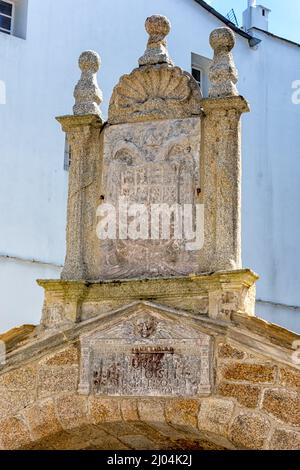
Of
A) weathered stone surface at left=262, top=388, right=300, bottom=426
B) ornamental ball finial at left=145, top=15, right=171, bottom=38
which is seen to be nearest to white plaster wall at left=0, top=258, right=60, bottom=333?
ornamental ball finial at left=145, top=15, right=171, bottom=38

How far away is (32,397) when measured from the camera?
7105 millimetres

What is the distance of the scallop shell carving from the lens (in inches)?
293

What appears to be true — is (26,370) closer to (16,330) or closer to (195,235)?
(16,330)

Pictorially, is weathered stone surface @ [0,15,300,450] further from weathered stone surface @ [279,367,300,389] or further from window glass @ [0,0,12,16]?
window glass @ [0,0,12,16]

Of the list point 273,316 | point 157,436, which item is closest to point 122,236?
point 157,436

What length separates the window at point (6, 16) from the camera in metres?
12.5

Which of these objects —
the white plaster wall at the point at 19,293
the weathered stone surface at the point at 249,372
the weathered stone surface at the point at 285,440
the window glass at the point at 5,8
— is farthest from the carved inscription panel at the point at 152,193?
the window glass at the point at 5,8

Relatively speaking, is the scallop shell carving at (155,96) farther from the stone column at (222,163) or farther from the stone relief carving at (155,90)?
the stone column at (222,163)

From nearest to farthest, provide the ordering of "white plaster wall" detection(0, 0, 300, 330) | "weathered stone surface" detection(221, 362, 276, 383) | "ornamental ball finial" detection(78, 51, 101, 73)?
1. "weathered stone surface" detection(221, 362, 276, 383)
2. "ornamental ball finial" detection(78, 51, 101, 73)
3. "white plaster wall" detection(0, 0, 300, 330)

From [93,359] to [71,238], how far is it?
1.10 metres

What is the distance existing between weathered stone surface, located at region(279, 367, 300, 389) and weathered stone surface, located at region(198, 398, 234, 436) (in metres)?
0.42

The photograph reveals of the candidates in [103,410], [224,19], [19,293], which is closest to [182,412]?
[103,410]

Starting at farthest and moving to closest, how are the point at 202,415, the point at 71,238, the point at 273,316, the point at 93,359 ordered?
the point at 273,316, the point at 71,238, the point at 93,359, the point at 202,415

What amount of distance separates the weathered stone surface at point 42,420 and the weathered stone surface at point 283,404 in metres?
1.73
